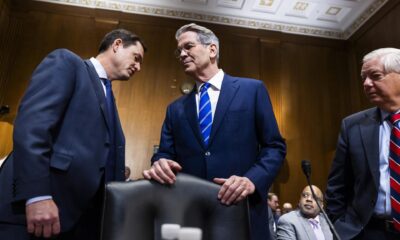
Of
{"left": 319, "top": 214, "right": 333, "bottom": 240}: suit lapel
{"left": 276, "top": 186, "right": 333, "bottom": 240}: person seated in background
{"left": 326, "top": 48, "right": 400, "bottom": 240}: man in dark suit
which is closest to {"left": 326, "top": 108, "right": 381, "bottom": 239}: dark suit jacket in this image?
{"left": 326, "top": 48, "right": 400, "bottom": 240}: man in dark suit

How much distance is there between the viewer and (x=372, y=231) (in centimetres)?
165

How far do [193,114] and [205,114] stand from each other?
0.06 metres

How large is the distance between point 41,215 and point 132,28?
5.70 m

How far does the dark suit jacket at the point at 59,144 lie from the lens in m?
1.27

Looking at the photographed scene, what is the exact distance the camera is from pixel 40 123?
1.32 metres

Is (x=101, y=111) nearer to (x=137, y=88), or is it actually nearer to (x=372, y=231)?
(x=372, y=231)

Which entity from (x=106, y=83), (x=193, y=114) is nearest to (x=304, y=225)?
(x=193, y=114)

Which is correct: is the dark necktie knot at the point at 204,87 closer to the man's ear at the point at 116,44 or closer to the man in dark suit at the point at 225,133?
the man in dark suit at the point at 225,133

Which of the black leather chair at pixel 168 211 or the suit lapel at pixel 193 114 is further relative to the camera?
the suit lapel at pixel 193 114

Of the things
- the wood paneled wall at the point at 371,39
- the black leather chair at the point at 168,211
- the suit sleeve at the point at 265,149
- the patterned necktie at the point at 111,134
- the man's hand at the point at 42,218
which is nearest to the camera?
the black leather chair at the point at 168,211

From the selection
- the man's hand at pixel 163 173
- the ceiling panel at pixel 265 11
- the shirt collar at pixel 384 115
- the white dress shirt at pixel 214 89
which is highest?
the ceiling panel at pixel 265 11

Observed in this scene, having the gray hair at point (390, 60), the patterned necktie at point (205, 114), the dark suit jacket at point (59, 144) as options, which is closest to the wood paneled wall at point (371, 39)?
the gray hair at point (390, 60)

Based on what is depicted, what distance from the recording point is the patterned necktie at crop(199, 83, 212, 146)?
5.43ft

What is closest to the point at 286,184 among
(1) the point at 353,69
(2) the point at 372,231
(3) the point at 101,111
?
(1) the point at 353,69
